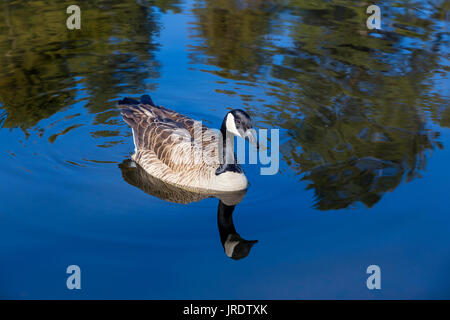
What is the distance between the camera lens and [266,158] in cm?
905

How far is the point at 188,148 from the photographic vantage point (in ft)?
28.3

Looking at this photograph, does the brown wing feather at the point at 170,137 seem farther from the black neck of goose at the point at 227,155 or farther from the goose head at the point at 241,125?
the goose head at the point at 241,125

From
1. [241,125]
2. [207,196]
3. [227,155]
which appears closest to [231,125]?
[241,125]

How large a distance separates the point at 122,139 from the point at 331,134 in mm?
4070

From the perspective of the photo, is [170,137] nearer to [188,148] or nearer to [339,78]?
[188,148]

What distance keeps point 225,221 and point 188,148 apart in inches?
67.5

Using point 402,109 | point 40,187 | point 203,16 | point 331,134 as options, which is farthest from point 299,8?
point 40,187

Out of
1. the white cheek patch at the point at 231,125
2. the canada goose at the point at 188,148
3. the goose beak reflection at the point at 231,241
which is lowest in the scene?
the goose beak reflection at the point at 231,241

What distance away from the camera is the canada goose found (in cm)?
820

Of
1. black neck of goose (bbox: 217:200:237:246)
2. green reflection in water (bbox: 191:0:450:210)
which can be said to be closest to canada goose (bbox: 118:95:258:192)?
black neck of goose (bbox: 217:200:237:246)

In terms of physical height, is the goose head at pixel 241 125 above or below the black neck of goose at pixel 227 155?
above

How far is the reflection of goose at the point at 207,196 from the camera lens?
7.00 m

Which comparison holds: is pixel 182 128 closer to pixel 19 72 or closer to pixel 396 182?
pixel 396 182

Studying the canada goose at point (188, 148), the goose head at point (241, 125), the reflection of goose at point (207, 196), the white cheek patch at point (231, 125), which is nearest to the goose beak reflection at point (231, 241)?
the reflection of goose at point (207, 196)
